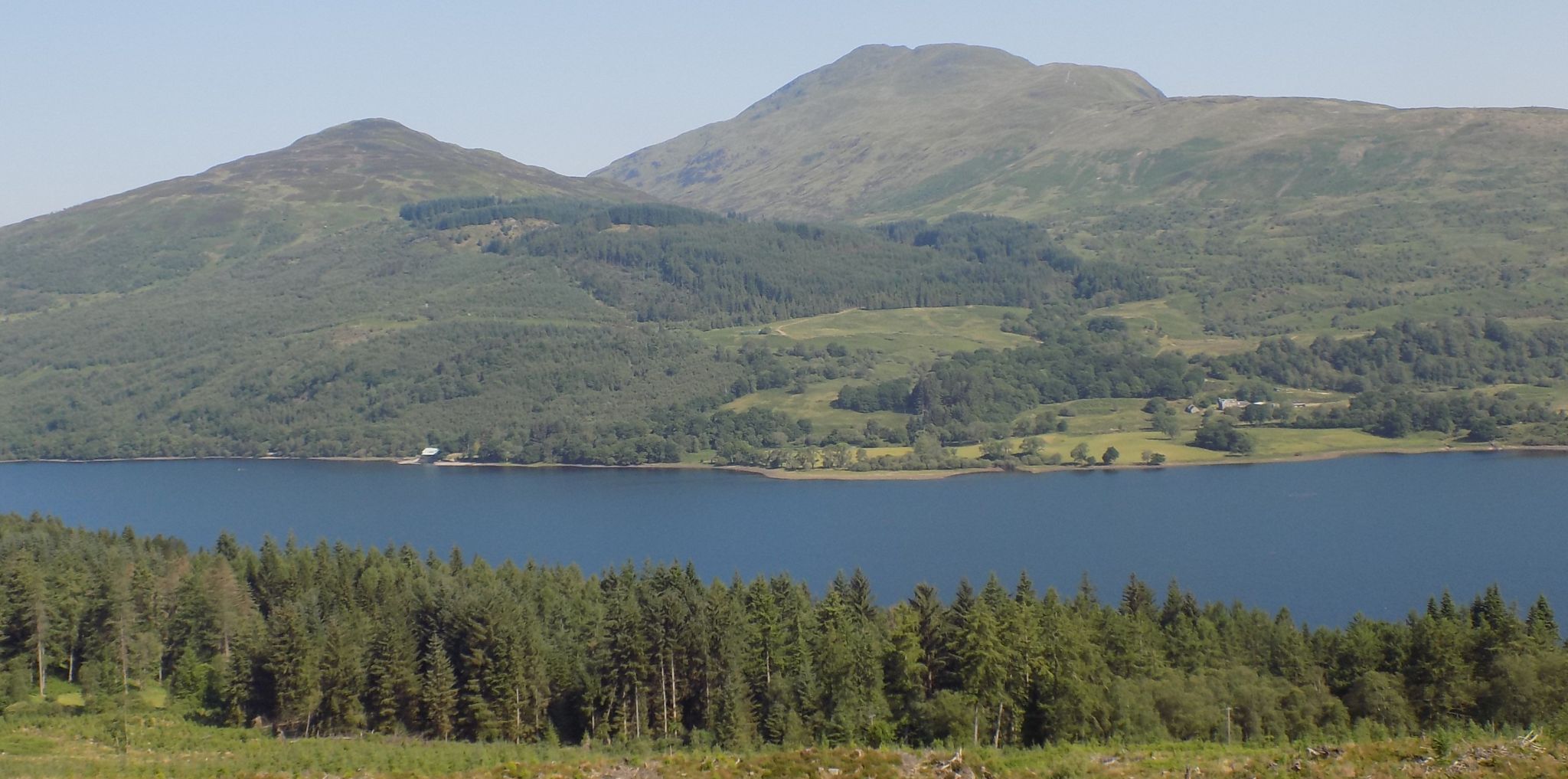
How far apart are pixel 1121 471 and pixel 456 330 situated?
318 ft

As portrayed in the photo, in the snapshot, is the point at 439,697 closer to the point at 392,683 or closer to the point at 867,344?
the point at 392,683

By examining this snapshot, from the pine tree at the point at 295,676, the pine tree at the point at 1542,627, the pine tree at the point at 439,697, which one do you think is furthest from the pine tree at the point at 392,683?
the pine tree at the point at 1542,627

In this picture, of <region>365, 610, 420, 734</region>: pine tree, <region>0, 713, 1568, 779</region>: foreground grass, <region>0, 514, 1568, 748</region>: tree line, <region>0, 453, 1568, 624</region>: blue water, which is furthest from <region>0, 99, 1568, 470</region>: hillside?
<region>0, 713, 1568, 779</region>: foreground grass

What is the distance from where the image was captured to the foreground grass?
946 inches

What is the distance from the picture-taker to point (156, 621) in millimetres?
53125

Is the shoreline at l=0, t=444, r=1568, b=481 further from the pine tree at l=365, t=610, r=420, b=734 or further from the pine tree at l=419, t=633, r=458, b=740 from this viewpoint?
the pine tree at l=419, t=633, r=458, b=740

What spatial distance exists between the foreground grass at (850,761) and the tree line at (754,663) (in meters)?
7.69

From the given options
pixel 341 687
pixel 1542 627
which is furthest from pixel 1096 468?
pixel 341 687

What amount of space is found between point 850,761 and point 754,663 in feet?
63.7

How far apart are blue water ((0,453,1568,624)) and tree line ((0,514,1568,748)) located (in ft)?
85.6

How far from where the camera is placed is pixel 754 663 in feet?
149

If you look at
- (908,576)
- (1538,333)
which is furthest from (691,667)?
(1538,333)

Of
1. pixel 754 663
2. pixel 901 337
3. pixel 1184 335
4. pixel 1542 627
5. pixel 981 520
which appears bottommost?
pixel 981 520

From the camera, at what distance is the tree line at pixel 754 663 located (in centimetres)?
4062
